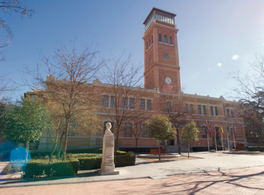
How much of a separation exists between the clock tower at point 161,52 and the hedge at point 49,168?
2411 centimetres

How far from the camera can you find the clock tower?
33188 mm

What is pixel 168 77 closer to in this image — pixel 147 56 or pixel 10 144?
pixel 147 56

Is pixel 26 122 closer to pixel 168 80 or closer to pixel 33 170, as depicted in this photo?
pixel 33 170

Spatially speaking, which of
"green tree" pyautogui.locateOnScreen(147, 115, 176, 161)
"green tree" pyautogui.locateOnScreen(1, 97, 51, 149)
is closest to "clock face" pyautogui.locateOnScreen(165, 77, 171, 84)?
"green tree" pyautogui.locateOnScreen(147, 115, 176, 161)

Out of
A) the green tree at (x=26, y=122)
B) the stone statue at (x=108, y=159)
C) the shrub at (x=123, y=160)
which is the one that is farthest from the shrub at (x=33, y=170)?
the shrub at (x=123, y=160)

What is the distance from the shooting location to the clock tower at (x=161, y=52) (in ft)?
109

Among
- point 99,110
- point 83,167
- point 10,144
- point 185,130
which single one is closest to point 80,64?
point 83,167

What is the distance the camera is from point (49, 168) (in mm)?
8500

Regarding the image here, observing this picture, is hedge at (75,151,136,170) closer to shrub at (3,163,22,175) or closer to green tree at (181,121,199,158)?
shrub at (3,163,22,175)

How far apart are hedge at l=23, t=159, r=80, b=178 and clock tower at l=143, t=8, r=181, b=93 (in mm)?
24110

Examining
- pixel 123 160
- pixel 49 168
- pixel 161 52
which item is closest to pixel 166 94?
pixel 161 52

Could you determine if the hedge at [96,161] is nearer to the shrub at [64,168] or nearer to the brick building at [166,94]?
the shrub at [64,168]

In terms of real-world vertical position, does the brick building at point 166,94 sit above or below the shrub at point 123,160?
above

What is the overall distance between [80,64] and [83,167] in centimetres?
675
